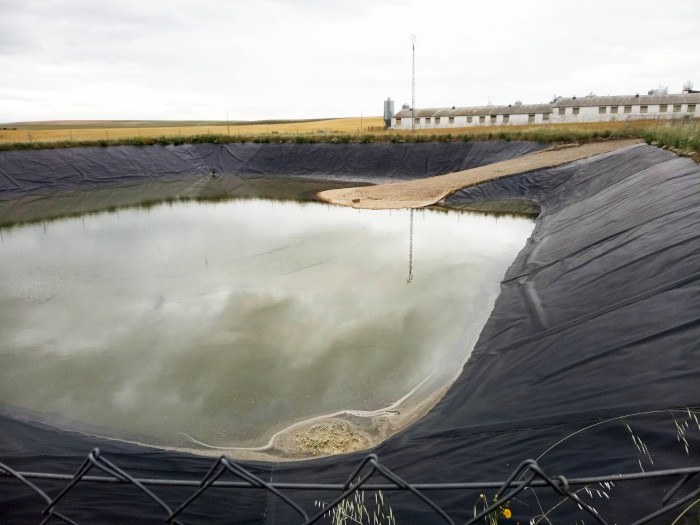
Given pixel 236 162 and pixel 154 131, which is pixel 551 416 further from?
pixel 154 131

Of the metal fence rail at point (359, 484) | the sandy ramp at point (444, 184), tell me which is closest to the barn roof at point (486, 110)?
the sandy ramp at point (444, 184)

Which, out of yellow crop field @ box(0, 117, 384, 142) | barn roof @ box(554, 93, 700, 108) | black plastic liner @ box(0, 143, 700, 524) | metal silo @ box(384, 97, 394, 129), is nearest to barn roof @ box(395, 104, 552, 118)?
barn roof @ box(554, 93, 700, 108)

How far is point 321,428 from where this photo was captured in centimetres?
419

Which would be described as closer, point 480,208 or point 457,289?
point 457,289

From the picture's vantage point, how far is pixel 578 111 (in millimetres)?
36281

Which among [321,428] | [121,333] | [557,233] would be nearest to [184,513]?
[321,428]

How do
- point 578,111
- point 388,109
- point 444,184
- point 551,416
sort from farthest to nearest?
1. point 388,109
2. point 578,111
3. point 444,184
4. point 551,416

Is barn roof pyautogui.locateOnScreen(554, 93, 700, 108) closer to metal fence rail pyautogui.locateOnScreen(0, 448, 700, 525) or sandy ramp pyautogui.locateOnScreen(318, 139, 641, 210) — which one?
sandy ramp pyautogui.locateOnScreen(318, 139, 641, 210)

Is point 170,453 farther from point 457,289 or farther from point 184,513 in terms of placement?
point 457,289

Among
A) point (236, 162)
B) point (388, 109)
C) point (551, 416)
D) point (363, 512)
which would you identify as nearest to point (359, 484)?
point (363, 512)

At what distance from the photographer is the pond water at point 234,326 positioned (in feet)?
14.9

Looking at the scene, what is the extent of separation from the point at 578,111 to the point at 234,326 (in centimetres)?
3793

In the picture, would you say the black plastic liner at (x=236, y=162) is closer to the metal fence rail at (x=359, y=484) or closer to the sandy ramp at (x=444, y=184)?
the sandy ramp at (x=444, y=184)

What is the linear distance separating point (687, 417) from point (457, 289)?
16.8 ft
